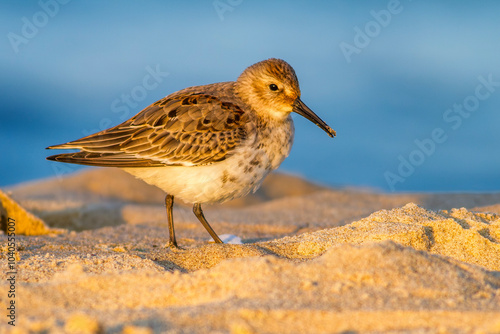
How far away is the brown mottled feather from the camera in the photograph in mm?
5188

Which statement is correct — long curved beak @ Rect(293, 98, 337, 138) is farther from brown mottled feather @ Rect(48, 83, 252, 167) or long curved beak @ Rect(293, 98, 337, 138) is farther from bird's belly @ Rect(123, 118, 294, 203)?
brown mottled feather @ Rect(48, 83, 252, 167)

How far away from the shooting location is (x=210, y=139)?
518 cm

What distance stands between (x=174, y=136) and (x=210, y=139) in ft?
1.29

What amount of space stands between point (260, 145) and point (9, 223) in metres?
3.13

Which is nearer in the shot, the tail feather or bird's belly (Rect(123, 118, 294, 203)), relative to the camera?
bird's belly (Rect(123, 118, 294, 203))

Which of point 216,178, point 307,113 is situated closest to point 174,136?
point 216,178

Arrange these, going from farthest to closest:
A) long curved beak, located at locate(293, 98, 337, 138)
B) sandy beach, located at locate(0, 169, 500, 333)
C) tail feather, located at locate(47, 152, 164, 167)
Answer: long curved beak, located at locate(293, 98, 337, 138), tail feather, located at locate(47, 152, 164, 167), sandy beach, located at locate(0, 169, 500, 333)

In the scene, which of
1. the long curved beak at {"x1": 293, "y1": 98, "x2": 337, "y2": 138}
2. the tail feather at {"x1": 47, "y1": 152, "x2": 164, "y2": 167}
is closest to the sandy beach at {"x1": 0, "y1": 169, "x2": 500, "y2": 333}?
the tail feather at {"x1": 47, "y1": 152, "x2": 164, "y2": 167}

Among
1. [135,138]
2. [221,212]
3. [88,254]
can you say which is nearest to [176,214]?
[221,212]

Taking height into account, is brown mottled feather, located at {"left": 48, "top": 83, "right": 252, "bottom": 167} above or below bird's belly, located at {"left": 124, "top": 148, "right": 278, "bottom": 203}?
above

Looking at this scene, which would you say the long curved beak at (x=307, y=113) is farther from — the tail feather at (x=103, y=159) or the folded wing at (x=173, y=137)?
the tail feather at (x=103, y=159)

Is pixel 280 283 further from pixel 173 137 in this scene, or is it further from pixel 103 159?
pixel 103 159

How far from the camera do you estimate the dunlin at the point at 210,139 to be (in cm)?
514

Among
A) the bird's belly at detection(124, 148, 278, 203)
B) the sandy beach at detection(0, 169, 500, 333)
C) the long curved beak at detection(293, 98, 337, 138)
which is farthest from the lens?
the long curved beak at detection(293, 98, 337, 138)
